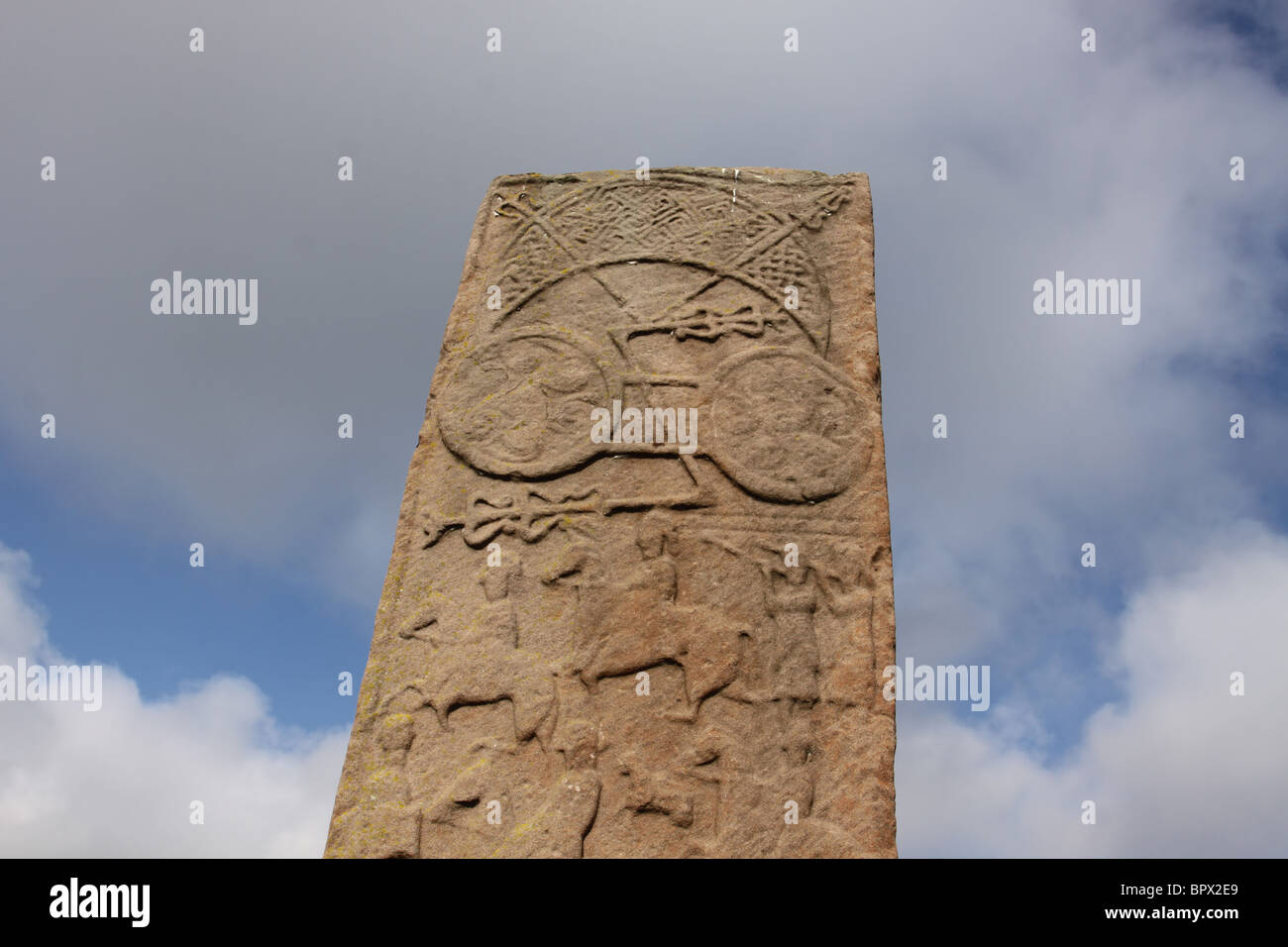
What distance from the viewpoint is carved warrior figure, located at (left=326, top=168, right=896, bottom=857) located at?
3.88 metres

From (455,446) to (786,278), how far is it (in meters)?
1.69

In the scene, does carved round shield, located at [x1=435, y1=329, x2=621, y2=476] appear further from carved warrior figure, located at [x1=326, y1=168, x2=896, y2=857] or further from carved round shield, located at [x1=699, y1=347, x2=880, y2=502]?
carved round shield, located at [x1=699, y1=347, x2=880, y2=502]

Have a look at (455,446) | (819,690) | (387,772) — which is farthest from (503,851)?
(455,446)

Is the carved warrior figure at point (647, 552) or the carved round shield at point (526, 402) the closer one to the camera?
the carved warrior figure at point (647, 552)

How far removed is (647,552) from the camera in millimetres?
4258

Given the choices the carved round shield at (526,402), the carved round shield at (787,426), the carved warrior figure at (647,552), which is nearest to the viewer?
the carved warrior figure at (647,552)

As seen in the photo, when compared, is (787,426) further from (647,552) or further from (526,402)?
(526,402)

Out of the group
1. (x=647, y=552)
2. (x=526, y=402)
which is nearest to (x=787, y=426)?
(x=647, y=552)

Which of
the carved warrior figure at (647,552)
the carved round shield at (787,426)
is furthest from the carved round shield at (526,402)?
the carved round shield at (787,426)

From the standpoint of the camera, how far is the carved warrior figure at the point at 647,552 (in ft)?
12.7

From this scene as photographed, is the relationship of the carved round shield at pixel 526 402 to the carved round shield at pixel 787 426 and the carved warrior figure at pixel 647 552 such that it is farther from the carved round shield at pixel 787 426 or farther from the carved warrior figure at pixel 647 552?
the carved round shield at pixel 787 426

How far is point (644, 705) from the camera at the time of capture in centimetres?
402

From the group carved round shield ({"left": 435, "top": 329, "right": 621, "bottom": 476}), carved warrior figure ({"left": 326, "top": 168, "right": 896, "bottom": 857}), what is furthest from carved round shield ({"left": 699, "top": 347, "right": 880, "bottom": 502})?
carved round shield ({"left": 435, "top": 329, "right": 621, "bottom": 476})

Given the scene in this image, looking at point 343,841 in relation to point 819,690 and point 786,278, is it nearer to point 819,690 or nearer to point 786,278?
point 819,690
